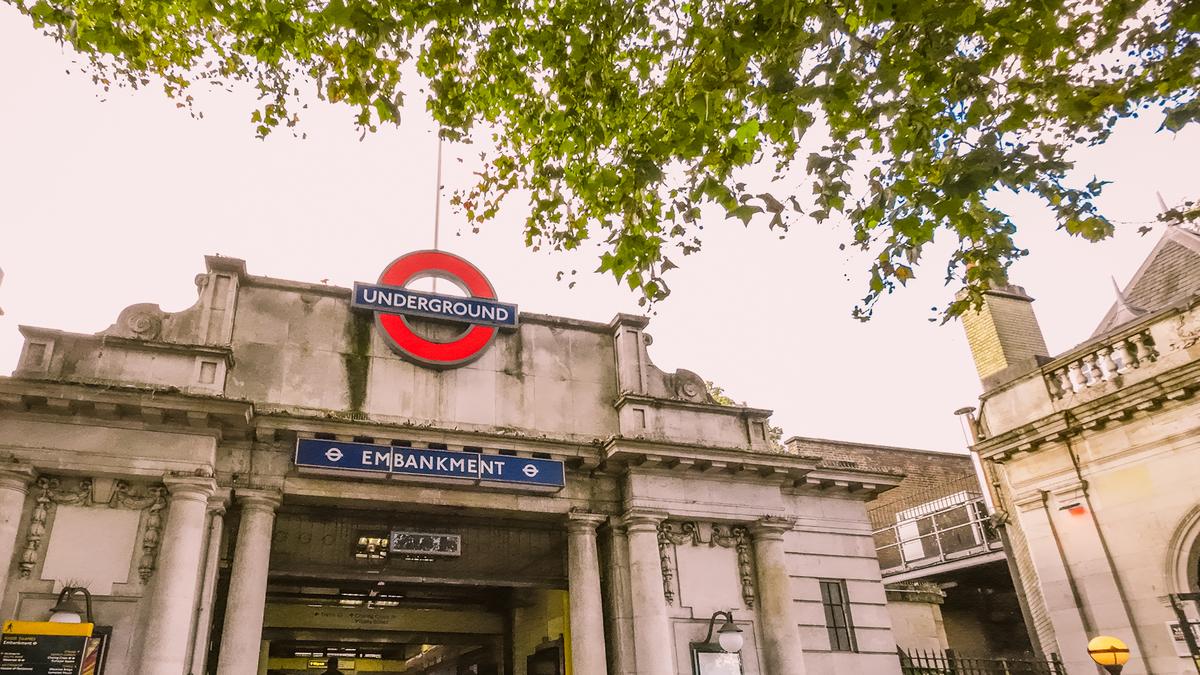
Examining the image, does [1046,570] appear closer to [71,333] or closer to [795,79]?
[795,79]

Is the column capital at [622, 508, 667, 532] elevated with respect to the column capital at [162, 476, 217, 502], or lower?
lower

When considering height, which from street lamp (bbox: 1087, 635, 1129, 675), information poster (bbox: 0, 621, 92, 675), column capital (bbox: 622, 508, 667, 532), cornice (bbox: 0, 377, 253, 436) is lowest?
street lamp (bbox: 1087, 635, 1129, 675)

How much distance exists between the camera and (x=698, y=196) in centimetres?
976

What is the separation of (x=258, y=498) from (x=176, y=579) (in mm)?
1714

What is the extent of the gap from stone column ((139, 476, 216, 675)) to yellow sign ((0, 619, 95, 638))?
2.68 feet

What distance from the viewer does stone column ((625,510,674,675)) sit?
14.0m

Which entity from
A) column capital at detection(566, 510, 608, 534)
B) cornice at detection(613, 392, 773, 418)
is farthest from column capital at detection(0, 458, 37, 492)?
cornice at detection(613, 392, 773, 418)

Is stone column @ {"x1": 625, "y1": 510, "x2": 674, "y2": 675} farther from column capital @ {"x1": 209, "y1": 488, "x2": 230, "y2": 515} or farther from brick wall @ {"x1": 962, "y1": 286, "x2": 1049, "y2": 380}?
brick wall @ {"x1": 962, "y1": 286, "x2": 1049, "y2": 380}

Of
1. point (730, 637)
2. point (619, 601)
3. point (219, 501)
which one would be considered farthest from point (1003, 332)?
point (219, 501)

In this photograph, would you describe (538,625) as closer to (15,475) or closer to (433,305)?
(433,305)

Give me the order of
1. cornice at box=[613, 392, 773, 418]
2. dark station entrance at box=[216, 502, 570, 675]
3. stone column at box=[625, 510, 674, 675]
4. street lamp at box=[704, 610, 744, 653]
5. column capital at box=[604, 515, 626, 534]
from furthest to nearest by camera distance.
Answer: cornice at box=[613, 392, 773, 418] < column capital at box=[604, 515, 626, 534] < dark station entrance at box=[216, 502, 570, 675] < street lamp at box=[704, 610, 744, 653] < stone column at box=[625, 510, 674, 675]

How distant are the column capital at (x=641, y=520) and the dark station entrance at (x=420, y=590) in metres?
1.73

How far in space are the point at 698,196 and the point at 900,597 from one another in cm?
1547

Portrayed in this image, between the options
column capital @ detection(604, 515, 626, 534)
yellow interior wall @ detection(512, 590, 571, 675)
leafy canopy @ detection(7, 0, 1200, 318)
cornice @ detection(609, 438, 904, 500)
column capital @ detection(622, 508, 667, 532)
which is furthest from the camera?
yellow interior wall @ detection(512, 590, 571, 675)
